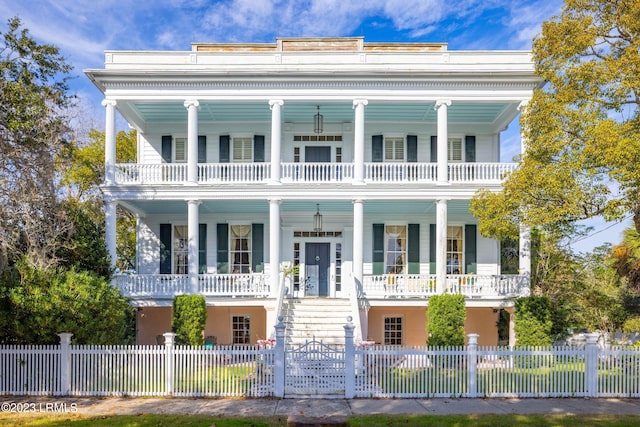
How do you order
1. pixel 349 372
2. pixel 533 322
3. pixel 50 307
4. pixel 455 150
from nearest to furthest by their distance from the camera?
pixel 349 372 → pixel 50 307 → pixel 533 322 → pixel 455 150

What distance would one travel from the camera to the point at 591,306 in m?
19.5

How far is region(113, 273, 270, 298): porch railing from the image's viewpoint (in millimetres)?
15445

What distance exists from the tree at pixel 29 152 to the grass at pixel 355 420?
414 centimetres

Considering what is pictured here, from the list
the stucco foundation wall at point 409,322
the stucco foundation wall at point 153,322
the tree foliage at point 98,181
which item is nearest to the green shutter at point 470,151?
the stucco foundation wall at point 409,322

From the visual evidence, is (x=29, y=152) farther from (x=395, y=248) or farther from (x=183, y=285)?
(x=395, y=248)

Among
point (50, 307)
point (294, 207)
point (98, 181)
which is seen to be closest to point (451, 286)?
point (294, 207)

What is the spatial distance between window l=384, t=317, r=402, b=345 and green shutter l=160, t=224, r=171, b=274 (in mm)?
8084

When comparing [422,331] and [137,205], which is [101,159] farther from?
[422,331]

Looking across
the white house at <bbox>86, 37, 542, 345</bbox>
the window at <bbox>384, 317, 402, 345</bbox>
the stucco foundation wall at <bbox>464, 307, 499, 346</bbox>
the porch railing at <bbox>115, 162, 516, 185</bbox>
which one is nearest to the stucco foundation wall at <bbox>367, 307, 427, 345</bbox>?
the white house at <bbox>86, 37, 542, 345</bbox>

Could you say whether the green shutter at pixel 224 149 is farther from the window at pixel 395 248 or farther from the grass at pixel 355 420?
the grass at pixel 355 420

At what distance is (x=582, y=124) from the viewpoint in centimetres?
1118

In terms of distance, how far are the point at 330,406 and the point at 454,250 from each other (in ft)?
32.4

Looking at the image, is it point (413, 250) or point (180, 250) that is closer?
point (413, 250)

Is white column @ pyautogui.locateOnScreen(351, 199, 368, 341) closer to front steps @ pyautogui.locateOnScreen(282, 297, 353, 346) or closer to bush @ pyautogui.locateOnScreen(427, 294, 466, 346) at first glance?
front steps @ pyautogui.locateOnScreen(282, 297, 353, 346)
